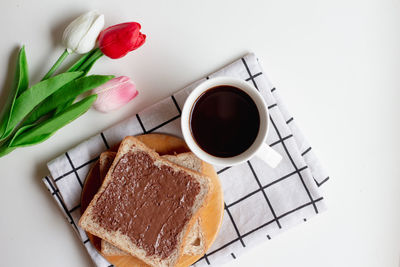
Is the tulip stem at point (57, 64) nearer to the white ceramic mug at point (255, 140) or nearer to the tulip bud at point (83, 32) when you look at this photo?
the tulip bud at point (83, 32)

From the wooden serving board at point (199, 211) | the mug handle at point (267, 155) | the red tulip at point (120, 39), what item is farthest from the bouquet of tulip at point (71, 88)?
the mug handle at point (267, 155)

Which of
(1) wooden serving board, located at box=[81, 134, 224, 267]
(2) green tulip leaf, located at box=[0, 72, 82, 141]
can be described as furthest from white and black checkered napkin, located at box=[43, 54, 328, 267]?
(2) green tulip leaf, located at box=[0, 72, 82, 141]

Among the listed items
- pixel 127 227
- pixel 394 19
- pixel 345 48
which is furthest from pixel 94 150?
pixel 394 19

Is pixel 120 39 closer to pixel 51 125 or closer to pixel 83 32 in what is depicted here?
pixel 83 32

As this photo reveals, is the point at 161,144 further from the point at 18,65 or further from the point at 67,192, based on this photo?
the point at 18,65

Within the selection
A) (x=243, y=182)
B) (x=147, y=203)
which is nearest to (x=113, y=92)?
(x=147, y=203)

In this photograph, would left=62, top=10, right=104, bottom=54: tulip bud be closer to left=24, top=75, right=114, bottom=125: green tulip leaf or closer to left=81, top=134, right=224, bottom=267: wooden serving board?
left=24, top=75, right=114, bottom=125: green tulip leaf
